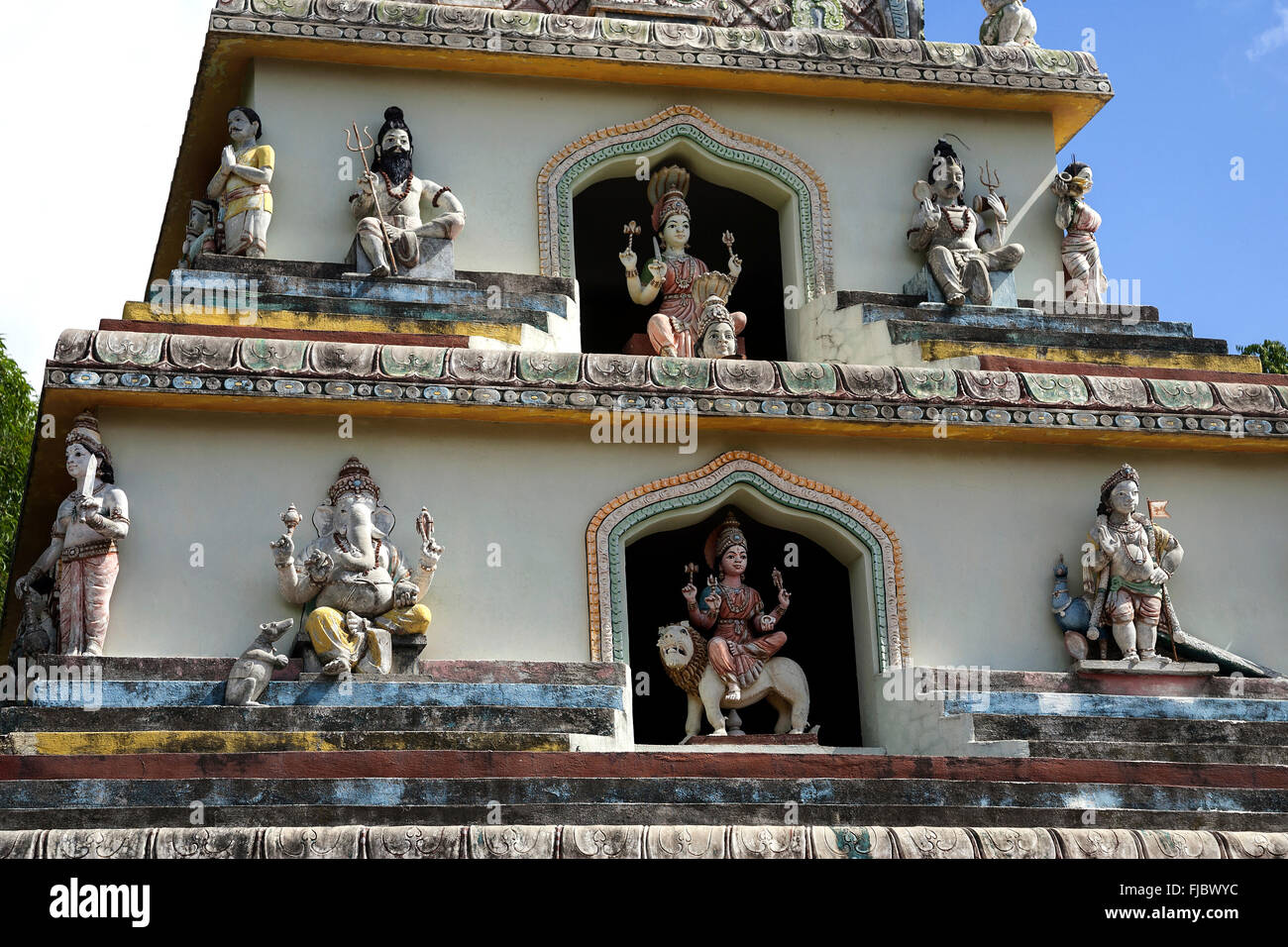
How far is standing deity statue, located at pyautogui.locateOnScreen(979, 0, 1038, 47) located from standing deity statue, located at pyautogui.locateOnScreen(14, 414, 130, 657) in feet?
30.5

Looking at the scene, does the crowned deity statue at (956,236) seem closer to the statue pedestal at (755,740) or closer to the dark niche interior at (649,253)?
the dark niche interior at (649,253)

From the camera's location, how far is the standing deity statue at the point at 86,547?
13.5 meters

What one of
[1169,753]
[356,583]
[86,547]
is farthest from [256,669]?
[1169,753]

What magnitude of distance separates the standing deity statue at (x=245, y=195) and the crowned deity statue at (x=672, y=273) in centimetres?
295

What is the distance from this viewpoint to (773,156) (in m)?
17.8

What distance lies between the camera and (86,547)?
13594 millimetres

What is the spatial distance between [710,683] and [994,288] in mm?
4672

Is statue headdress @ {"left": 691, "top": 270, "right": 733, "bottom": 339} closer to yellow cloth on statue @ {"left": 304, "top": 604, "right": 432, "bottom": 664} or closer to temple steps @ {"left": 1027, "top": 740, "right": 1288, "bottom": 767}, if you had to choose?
yellow cloth on statue @ {"left": 304, "top": 604, "right": 432, "bottom": 664}

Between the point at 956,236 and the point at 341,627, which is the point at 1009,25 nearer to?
the point at 956,236

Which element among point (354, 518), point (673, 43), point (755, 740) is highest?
point (673, 43)

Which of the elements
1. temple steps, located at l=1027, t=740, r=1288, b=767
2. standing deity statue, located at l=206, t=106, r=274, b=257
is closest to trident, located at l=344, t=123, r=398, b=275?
A: standing deity statue, located at l=206, t=106, r=274, b=257

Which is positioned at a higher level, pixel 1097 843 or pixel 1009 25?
pixel 1009 25
